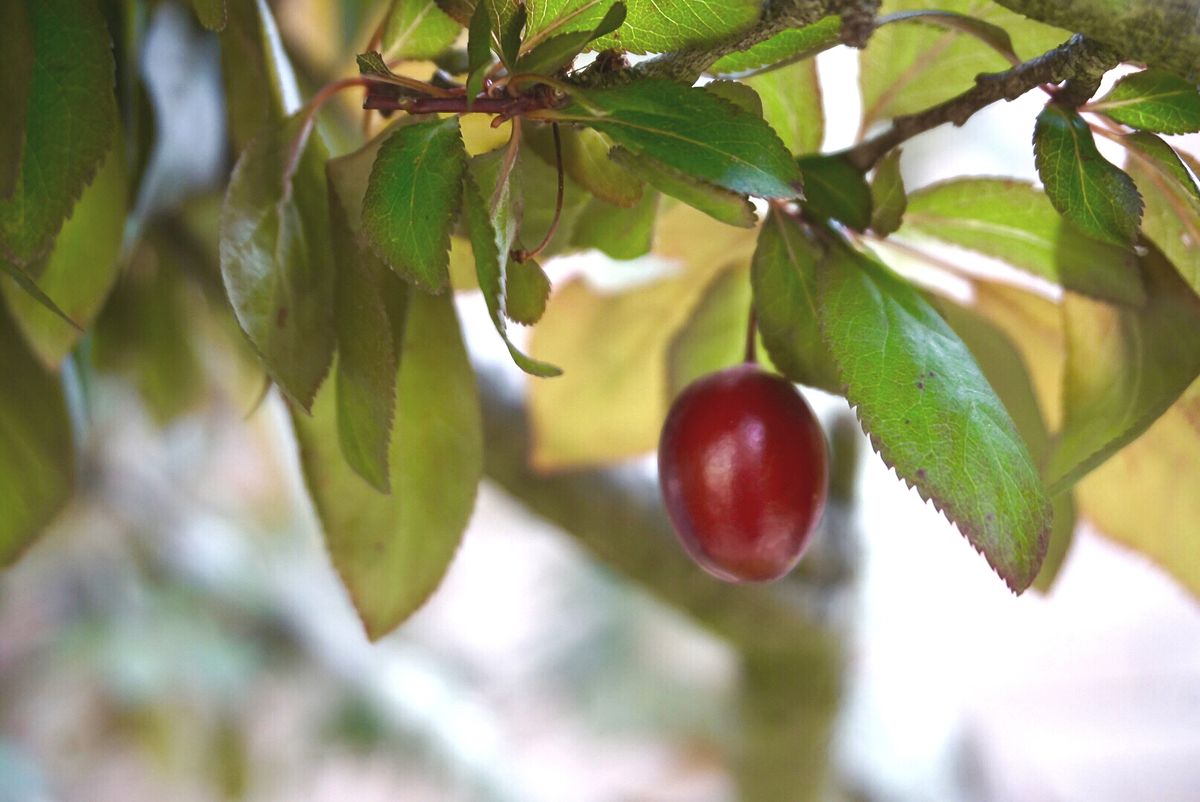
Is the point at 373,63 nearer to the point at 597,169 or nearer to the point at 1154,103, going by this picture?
the point at 597,169

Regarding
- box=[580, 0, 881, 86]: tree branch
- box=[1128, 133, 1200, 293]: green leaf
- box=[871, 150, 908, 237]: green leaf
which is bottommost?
box=[1128, 133, 1200, 293]: green leaf

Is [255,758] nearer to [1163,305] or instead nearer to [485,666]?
[485,666]

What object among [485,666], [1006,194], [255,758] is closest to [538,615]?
[485,666]

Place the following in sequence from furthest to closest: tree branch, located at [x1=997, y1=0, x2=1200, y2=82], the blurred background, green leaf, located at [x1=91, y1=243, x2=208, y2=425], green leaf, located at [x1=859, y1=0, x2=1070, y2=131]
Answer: the blurred background < green leaf, located at [x1=91, y1=243, x2=208, y2=425] < green leaf, located at [x1=859, y1=0, x2=1070, y2=131] < tree branch, located at [x1=997, y1=0, x2=1200, y2=82]

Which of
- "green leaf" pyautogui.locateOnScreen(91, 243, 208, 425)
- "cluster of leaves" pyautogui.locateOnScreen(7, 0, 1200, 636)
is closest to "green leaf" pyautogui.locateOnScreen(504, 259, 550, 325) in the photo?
"cluster of leaves" pyautogui.locateOnScreen(7, 0, 1200, 636)

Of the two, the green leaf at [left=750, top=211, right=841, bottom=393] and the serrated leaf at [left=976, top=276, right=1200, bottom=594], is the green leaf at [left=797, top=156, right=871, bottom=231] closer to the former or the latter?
the green leaf at [left=750, top=211, right=841, bottom=393]

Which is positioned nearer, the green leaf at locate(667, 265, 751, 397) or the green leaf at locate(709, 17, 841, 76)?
the green leaf at locate(709, 17, 841, 76)

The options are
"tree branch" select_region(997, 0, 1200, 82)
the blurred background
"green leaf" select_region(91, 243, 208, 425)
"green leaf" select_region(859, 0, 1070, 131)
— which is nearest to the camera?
"tree branch" select_region(997, 0, 1200, 82)

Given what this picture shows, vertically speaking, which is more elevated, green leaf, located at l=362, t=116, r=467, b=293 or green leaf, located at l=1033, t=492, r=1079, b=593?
green leaf, located at l=362, t=116, r=467, b=293
